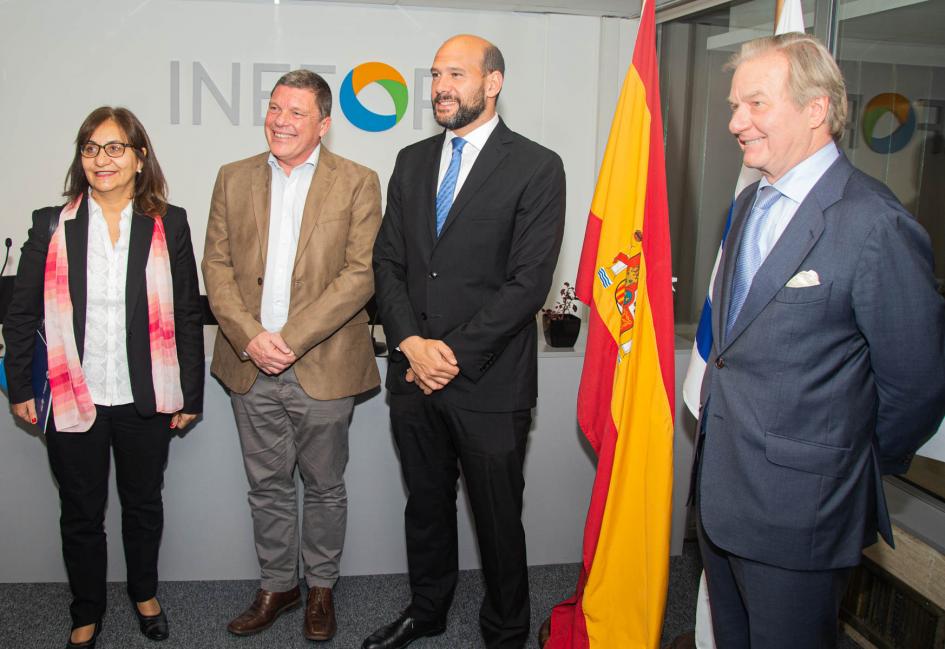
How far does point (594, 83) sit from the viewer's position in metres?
4.72

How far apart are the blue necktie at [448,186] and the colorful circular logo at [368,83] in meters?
2.25

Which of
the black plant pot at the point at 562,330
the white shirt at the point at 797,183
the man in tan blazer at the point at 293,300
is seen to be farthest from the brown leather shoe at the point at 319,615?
the white shirt at the point at 797,183

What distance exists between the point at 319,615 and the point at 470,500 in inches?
28.9

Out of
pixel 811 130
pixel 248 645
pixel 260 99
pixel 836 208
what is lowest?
pixel 248 645

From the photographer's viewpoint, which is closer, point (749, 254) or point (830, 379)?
point (830, 379)

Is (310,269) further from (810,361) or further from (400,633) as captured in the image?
(810,361)

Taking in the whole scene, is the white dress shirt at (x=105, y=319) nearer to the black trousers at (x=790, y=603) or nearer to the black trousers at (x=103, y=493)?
the black trousers at (x=103, y=493)

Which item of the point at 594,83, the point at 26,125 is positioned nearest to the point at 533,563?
the point at 594,83

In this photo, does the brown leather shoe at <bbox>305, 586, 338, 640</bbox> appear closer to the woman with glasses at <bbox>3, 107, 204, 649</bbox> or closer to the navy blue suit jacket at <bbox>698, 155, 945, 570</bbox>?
the woman with glasses at <bbox>3, 107, 204, 649</bbox>

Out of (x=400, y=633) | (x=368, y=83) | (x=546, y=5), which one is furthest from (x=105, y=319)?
(x=546, y=5)

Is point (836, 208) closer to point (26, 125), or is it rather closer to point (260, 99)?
point (260, 99)

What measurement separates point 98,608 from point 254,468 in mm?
666

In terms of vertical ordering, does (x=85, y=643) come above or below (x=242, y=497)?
below

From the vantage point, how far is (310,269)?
2650 mm
